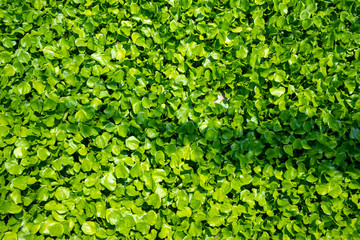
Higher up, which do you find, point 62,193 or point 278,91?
point 278,91

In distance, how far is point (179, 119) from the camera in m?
2.03

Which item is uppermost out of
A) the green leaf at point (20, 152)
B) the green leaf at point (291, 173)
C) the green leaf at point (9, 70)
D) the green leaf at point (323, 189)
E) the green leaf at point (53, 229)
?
the green leaf at point (9, 70)

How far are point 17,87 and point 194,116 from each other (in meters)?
1.32

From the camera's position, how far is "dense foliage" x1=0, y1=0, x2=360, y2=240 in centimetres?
183

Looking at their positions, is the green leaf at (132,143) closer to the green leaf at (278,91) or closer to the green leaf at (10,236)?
the green leaf at (10,236)

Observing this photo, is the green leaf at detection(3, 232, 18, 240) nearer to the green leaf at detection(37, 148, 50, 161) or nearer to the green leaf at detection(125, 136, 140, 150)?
the green leaf at detection(37, 148, 50, 161)

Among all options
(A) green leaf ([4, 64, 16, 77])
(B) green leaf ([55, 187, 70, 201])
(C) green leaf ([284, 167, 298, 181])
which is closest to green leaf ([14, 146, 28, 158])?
(B) green leaf ([55, 187, 70, 201])

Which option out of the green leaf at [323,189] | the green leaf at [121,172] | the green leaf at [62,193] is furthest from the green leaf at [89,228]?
the green leaf at [323,189]

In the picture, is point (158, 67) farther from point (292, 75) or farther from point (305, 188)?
point (305, 188)

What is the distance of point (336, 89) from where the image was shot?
2086 mm

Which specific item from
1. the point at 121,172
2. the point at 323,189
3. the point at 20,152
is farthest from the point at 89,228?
the point at 323,189

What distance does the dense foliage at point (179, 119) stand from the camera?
183 cm

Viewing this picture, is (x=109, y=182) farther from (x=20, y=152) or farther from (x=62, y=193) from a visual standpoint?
(x=20, y=152)

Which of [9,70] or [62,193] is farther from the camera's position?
[9,70]
